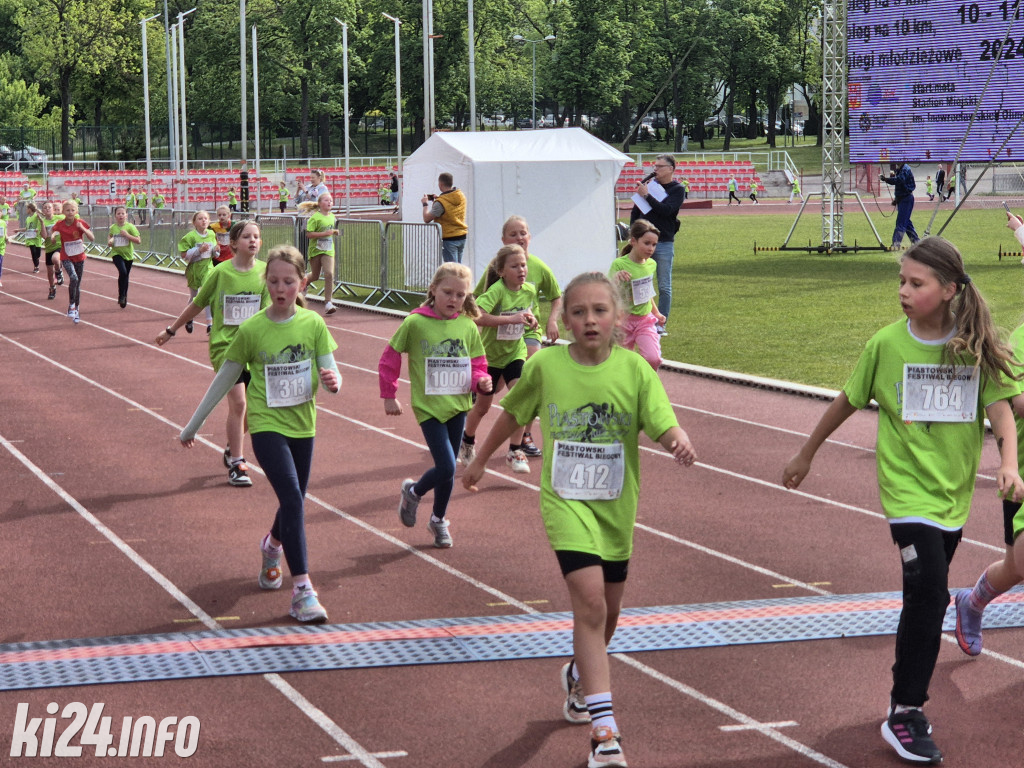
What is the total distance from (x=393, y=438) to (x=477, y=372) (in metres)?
3.72

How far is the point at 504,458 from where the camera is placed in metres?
11.0

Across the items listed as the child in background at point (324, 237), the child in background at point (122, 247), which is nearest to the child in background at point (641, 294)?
the child in background at point (324, 237)

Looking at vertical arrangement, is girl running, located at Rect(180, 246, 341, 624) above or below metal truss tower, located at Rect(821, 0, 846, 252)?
below

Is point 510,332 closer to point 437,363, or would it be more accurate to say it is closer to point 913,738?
point 437,363

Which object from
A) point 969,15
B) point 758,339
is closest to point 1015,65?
point 969,15

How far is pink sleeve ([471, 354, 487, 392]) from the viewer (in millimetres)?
8203

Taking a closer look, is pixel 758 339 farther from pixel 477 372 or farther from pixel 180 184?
pixel 180 184

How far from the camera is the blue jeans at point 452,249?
827 inches

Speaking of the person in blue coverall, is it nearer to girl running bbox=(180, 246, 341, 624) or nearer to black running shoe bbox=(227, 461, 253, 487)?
black running shoe bbox=(227, 461, 253, 487)

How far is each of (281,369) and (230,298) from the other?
3.29m

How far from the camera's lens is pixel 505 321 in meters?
9.68

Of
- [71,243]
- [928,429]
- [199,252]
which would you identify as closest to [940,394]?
[928,429]

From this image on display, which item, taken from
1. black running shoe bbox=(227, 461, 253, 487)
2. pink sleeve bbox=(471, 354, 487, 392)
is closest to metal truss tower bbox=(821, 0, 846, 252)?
black running shoe bbox=(227, 461, 253, 487)

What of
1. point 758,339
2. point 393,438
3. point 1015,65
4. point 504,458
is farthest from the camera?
point 1015,65
